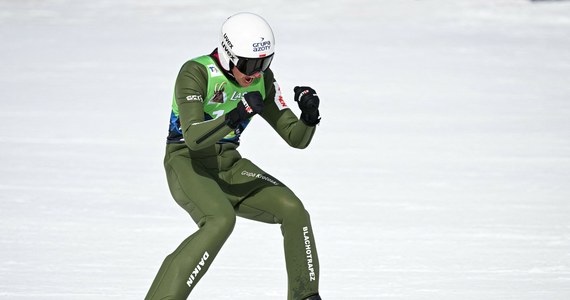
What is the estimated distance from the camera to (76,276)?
6.50 metres

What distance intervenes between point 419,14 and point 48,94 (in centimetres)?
648

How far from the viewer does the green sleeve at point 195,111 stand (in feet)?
16.7

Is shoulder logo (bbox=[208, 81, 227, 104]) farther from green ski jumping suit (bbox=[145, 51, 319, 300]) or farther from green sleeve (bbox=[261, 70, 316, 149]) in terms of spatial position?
green sleeve (bbox=[261, 70, 316, 149])

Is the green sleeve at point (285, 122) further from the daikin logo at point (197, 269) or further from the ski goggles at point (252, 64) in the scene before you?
the daikin logo at point (197, 269)

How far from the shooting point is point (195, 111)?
5.20 m

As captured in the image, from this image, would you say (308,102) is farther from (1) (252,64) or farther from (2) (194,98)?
(2) (194,98)

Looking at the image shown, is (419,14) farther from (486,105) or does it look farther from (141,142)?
(141,142)

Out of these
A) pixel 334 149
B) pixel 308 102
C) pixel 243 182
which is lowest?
pixel 334 149

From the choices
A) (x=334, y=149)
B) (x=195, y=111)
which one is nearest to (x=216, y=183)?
(x=195, y=111)

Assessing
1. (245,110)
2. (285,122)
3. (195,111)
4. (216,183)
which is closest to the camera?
(245,110)

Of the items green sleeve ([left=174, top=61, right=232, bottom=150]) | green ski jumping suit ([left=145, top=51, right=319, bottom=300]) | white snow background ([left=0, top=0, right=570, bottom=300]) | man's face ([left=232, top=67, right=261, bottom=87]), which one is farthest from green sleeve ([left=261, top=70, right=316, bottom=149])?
white snow background ([left=0, top=0, right=570, bottom=300])

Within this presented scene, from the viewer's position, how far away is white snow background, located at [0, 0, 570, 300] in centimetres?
673

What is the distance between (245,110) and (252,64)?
386 mm

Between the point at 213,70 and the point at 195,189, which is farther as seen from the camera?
the point at 213,70
